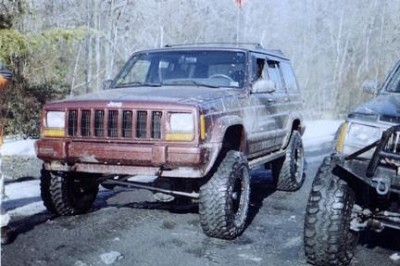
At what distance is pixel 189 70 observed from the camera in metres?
6.17

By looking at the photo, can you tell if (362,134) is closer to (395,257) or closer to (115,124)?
(395,257)

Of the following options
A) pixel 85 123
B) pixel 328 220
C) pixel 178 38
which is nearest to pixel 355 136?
pixel 328 220

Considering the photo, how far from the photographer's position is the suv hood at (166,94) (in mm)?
4922

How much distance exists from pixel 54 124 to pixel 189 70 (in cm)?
183

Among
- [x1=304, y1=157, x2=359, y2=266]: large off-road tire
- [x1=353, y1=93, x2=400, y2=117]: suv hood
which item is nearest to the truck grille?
[x1=304, y1=157, x2=359, y2=266]: large off-road tire

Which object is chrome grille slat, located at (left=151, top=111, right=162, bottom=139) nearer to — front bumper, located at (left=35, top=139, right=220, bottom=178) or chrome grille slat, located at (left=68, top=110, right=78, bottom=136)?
front bumper, located at (left=35, top=139, right=220, bottom=178)

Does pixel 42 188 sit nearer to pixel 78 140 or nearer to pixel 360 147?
pixel 78 140

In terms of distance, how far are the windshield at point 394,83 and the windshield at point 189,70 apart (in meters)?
1.63

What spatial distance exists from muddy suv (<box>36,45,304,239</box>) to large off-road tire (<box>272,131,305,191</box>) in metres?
1.13

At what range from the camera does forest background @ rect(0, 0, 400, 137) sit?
11281mm

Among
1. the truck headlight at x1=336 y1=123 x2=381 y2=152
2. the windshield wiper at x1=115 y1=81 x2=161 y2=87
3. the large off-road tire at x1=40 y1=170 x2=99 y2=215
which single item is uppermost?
the windshield wiper at x1=115 y1=81 x2=161 y2=87

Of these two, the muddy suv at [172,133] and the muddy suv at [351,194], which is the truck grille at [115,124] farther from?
the muddy suv at [351,194]

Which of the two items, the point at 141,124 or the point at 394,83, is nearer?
the point at 141,124

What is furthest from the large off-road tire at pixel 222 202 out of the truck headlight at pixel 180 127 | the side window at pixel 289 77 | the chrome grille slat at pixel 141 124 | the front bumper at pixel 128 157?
the side window at pixel 289 77
